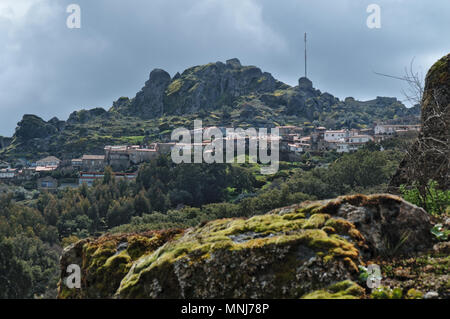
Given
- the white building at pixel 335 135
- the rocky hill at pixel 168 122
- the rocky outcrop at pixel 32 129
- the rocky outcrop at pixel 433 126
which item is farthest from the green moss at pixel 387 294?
the rocky outcrop at pixel 32 129

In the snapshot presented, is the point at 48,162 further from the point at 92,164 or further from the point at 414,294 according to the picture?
the point at 414,294

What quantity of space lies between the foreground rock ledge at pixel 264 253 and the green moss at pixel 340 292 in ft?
0.23

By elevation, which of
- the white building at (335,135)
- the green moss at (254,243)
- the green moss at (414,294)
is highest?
the white building at (335,135)

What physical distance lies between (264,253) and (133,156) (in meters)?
116

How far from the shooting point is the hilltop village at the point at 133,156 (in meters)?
107

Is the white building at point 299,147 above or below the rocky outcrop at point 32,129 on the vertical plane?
below

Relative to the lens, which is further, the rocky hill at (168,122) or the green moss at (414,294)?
the rocky hill at (168,122)

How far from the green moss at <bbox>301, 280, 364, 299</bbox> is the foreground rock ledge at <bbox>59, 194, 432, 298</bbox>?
71mm

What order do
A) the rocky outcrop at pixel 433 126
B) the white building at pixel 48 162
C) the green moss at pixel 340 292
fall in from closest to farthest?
the green moss at pixel 340 292 < the rocky outcrop at pixel 433 126 < the white building at pixel 48 162

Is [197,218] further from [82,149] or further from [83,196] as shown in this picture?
[82,149]

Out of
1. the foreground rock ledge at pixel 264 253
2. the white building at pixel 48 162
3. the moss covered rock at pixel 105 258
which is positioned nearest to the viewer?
the foreground rock ledge at pixel 264 253

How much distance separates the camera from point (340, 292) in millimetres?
5977

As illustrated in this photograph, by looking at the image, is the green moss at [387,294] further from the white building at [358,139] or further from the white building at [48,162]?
the white building at [48,162]

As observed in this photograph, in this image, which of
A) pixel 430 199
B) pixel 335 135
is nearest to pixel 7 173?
pixel 335 135
